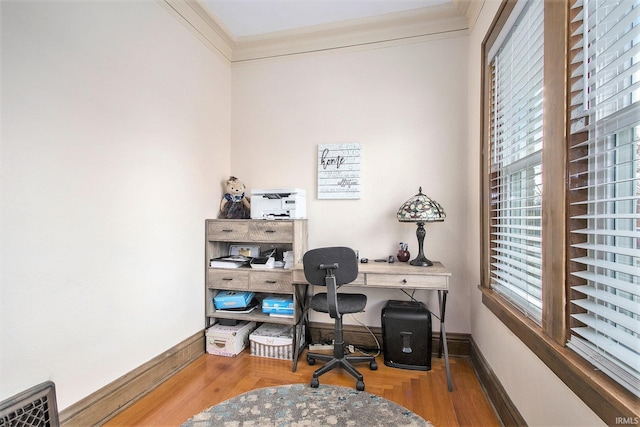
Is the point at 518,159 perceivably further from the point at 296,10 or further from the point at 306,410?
the point at 296,10

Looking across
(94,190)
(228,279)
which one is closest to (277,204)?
(228,279)

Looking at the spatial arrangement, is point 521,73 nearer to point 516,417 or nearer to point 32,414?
point 516,417

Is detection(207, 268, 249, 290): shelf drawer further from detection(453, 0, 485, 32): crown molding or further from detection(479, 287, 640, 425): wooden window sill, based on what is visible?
detection(453, 0, 485, 32): crown molding

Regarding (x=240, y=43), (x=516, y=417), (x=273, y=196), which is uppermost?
(x=240, y=43)

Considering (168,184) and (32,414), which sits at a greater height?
(168,184)

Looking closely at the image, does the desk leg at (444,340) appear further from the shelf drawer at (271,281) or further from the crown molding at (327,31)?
the crown molding at (327,31)

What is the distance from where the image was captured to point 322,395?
6.09ft

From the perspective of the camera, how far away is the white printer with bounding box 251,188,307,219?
2.50 m

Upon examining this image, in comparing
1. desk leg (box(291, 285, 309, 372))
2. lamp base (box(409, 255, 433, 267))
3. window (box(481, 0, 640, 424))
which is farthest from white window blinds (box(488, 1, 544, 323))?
desk leg (box(291, 285, 309, 372))

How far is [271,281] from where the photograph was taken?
244 cm

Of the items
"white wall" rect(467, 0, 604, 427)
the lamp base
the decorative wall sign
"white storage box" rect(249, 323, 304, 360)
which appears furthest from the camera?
the decorative wall sign

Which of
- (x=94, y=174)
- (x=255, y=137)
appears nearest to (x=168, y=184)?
(x=94, y=174)

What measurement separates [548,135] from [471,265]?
4.56 feet

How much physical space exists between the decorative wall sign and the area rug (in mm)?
1550
